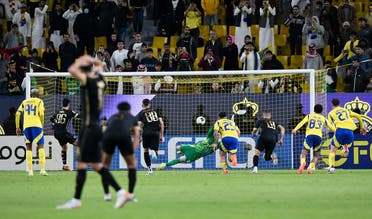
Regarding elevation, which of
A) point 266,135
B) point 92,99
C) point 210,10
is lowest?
point 266,135

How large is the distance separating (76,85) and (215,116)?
453 cm

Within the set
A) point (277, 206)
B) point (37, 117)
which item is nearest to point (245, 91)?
point (37, 117)

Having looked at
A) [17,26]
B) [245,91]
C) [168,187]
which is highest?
[17,26]

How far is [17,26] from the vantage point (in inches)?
1379

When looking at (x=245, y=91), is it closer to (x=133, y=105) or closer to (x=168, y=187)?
(x=133, y=105)

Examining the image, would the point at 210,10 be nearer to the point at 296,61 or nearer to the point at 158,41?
the point at 158,41

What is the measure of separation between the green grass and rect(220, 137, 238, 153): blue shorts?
1.93m

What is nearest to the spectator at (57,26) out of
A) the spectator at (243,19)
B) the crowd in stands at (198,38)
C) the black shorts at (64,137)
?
the crowd in stands at (198,38)

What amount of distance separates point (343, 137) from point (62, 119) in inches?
317

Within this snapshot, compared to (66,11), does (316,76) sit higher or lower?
lower

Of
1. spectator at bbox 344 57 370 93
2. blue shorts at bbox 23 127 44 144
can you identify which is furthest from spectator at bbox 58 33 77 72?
spectator at bbox 344 57 370 93

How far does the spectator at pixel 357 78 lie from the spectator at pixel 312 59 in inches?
54.3

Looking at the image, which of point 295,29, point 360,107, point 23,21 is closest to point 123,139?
point 360,107

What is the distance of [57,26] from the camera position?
35000 millimetres
